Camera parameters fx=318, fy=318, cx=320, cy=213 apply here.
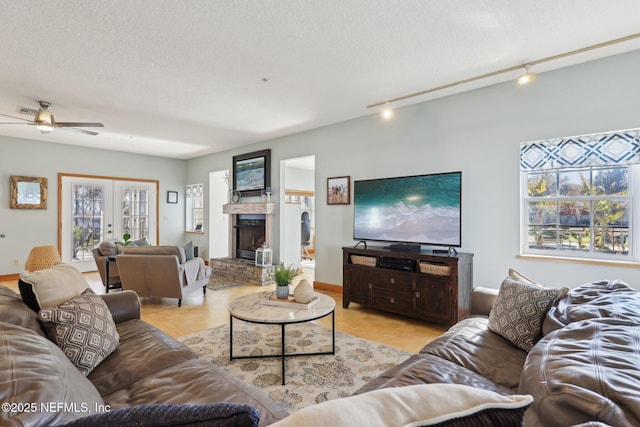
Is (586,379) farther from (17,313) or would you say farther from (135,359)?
(17,313)

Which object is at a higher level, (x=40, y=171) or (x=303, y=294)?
(x=40, y=171)

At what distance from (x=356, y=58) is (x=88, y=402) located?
294 cm

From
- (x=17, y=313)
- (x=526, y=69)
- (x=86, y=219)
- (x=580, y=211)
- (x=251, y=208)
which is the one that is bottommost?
(x=17, y=313)

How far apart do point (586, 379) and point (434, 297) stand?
2852mm

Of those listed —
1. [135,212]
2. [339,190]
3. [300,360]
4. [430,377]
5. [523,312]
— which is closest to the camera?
[430,377]

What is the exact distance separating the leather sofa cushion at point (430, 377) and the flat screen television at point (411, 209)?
207 centimetres

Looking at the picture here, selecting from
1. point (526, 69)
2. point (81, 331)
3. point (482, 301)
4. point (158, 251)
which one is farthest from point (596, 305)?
point (158, 251)

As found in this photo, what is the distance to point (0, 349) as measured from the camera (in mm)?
857

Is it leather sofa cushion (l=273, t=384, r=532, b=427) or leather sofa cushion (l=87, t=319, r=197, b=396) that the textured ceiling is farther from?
leather sofa cushion (l=273, t=384, r=532, b=427)

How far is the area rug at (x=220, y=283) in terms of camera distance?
210 inches

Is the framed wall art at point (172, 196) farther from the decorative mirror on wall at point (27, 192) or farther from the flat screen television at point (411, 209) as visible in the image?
the flat screen television at point (411, 209)

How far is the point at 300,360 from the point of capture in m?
2.67

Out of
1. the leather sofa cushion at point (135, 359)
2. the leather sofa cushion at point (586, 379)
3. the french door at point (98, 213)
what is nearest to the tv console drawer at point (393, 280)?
the leather sofa cushion at point (135, 359)

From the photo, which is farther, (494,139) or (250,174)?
(250,174)
